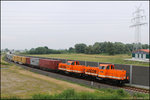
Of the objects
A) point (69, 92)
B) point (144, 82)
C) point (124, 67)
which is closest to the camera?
point (69, 92)

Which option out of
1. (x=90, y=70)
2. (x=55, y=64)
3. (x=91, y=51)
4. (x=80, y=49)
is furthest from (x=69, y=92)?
(x=80, y=49)

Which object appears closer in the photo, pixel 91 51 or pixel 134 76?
pixel 134 76

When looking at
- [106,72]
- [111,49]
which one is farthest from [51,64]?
[111,49]

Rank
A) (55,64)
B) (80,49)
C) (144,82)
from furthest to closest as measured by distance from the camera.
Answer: (80,49), (55,64), (144,82)

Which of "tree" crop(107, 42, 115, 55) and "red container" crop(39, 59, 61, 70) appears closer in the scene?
"red container" crop(39, 59, 61, 70)

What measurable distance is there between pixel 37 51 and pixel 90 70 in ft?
291

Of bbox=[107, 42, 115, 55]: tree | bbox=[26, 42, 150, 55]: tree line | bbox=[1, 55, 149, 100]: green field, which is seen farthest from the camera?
bbox=[26, 42, 150, 55]: tree line

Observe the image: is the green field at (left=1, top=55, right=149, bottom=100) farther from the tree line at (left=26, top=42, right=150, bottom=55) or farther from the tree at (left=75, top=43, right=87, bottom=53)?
the tree at (left=75, top=43, right=87, bottom=53)

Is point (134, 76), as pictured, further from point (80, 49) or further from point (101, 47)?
point (80, 49)

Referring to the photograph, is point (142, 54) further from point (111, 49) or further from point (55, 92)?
point (111, 49)

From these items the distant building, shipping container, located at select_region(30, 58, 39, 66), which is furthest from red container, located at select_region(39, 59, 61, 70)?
the distant building

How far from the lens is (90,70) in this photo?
74.9 feet

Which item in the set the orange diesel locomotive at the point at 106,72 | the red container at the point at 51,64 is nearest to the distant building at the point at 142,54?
the orange diesel locomotive at the point at 106,72

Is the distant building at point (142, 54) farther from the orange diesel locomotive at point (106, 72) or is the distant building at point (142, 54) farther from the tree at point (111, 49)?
the tree at point (111, 49)
